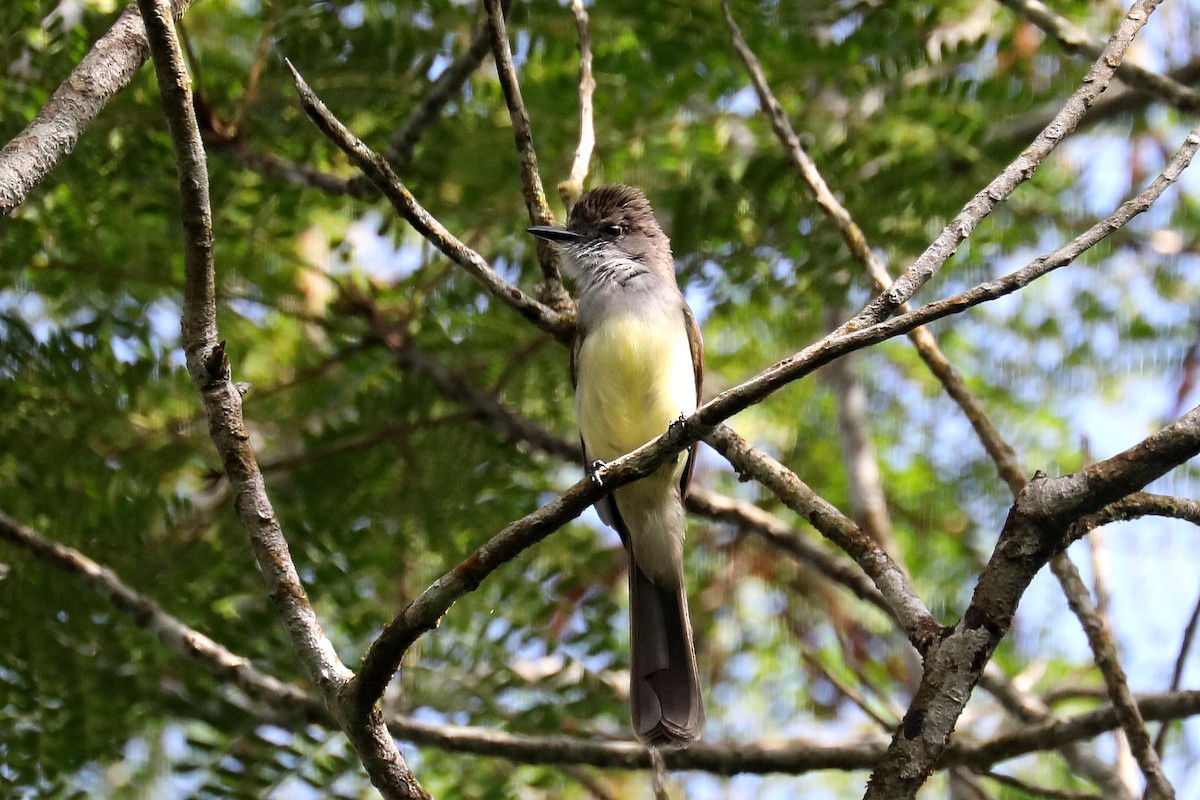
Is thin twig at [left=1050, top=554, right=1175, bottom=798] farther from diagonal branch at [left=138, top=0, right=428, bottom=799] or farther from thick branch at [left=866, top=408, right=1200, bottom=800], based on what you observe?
diagonal branch at [left=138, top=0, right=428, bottom=799]

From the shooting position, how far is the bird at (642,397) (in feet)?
13.5

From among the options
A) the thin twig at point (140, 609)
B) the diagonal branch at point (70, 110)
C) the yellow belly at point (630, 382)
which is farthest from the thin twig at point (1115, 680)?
the diagonal branch at point (70, 110)

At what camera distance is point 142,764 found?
5398 mm

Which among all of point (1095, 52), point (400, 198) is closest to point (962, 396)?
point (1095, 52)

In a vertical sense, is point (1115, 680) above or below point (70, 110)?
above

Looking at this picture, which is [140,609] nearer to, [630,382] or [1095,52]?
[630,382]

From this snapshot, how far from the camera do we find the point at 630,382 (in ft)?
14.2

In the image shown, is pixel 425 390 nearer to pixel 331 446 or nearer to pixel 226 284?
pixel 331 446

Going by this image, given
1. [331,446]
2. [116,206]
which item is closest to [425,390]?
[331,446]

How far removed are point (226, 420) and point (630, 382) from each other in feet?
5.60

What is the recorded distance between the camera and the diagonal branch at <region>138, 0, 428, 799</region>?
255 cm

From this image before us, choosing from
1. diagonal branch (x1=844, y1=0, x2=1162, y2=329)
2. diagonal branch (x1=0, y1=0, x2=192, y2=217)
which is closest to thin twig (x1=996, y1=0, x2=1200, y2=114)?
diagonal branch (x1=844, y1=0, x2=1162, y2=329)

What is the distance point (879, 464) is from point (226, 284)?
335 cm

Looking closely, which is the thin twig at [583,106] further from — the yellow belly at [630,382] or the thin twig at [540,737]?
the thin twig at [540,737]
